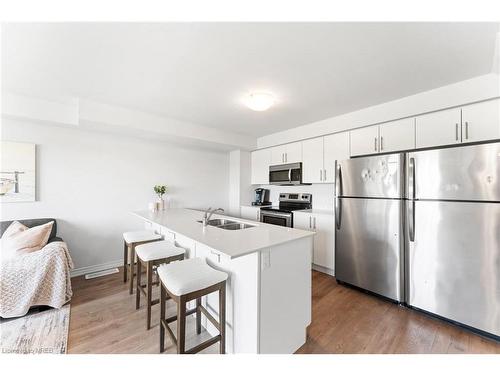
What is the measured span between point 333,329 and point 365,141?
2225 millimetres

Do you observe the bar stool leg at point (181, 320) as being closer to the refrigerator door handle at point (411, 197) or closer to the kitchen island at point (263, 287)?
the kitchen island at point (263, 287)

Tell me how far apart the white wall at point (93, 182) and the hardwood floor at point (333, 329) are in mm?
868

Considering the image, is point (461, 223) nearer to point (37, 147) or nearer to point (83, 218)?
point (83, 218)

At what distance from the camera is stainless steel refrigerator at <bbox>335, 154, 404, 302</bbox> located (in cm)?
221

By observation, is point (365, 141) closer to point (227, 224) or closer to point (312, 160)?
point (312, 160)

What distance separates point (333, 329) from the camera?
6.13 feet

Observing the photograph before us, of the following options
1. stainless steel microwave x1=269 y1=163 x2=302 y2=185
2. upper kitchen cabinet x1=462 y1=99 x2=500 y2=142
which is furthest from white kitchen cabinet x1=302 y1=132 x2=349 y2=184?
upper kitchen cabinet x1=462 y1=99 x2=500 y2=142

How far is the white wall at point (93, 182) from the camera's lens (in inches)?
108

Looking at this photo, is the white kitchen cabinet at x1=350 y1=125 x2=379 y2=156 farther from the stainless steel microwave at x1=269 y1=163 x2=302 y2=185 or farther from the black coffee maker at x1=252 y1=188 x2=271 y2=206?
the black coffee maker at x1=252 y1=188 x2=271 y2=206

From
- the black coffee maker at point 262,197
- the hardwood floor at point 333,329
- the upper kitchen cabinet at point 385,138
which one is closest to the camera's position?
the hardwood floor at point 333,329

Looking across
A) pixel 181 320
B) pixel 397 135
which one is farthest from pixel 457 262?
pixel 181 320

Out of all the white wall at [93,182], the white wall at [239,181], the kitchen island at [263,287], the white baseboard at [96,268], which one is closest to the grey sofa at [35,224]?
the white wall at [93,182]

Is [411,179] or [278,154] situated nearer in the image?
[411,179]
